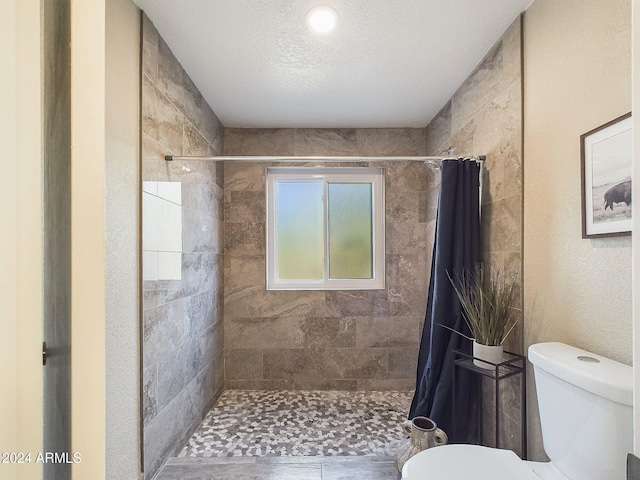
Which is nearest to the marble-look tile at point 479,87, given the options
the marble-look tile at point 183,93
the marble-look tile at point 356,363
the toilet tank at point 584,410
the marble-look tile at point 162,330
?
the toilet tank at point 584,410

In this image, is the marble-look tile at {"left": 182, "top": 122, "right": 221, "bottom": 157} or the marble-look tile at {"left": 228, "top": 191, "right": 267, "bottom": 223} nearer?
the marble-look tile at {"left": 182, "top": 122, "right": 221, "bottom": 157}

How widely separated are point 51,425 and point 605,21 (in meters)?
1.76

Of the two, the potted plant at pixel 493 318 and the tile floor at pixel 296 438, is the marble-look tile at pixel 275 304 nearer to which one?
the tile floor at pixel 296 438

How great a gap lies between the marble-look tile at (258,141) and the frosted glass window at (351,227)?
57cm

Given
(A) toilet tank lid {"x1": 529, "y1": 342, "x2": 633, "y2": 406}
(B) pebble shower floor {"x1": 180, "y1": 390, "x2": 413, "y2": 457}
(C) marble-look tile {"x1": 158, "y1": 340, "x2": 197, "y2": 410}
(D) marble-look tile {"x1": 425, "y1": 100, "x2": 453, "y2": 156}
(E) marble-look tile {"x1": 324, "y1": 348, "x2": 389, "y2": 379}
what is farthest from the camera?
(E) marble-look tile {"x1": 324, "y1": 348, "x2": 389, "y2": 379}

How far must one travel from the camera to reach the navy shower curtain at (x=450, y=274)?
183 cm

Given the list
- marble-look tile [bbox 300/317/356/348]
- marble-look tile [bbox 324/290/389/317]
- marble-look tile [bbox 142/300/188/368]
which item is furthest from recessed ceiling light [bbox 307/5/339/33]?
marble-look tile [bbox 300/317/356/348]

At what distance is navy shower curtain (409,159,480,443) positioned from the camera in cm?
183

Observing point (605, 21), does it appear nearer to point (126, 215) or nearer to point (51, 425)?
point (51, 425)

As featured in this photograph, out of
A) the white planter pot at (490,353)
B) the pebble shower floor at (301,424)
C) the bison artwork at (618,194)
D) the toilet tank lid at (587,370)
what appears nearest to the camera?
the toilet tank lid at (587,370)

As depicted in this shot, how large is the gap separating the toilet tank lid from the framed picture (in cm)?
41

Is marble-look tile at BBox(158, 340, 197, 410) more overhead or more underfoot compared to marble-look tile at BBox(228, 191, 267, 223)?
more underfoot

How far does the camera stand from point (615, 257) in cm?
105

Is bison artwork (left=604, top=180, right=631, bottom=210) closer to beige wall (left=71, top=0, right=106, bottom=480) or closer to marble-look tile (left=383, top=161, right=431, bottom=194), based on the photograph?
beige wall (left=71, top=0, right=106, bottom=480)
